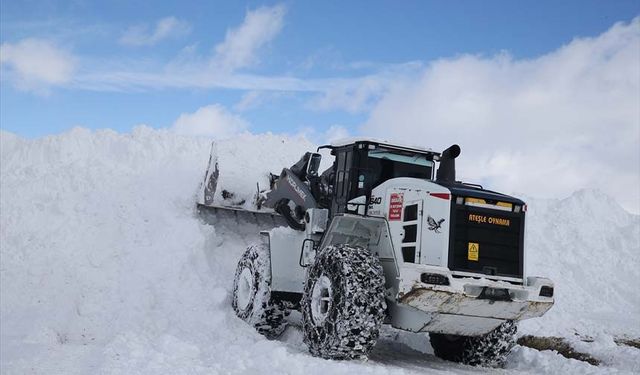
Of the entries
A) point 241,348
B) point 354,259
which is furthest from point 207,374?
point 354,259

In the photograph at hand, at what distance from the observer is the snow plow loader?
7.80 meters

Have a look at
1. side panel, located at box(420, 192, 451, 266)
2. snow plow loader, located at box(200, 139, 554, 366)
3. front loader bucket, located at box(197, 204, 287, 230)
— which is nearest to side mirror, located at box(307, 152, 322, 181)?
snow plow loader, located at box(200, 139, 554, 366)

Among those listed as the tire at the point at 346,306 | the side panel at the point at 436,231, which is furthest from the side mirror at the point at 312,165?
the side panel at the point at 436,231

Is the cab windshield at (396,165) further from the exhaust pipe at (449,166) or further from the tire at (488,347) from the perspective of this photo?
the tire at (488,347)

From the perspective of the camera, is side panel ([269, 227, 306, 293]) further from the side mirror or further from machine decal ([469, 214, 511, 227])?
machine decal ([469, 214, 511, 227])

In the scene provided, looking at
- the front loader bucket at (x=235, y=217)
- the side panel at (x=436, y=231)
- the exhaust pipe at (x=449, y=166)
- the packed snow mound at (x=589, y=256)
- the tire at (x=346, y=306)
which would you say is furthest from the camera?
the packed snow mound at (x=589, y=256)

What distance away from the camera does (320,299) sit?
8.45 m

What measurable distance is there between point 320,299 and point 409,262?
1.18m

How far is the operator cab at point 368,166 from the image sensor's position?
927 cm

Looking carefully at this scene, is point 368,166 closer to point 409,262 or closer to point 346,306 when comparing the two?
point 409,262

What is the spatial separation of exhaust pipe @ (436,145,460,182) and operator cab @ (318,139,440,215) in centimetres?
96

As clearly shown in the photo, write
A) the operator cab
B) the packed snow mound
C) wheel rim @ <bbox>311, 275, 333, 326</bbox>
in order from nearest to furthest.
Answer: wheel rim @ <bbox>311, 275, 333, 326</bbox> → the operator cab → the packed snow mound

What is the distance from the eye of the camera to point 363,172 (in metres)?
9.30

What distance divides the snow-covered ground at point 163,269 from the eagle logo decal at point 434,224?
64.3 inches
